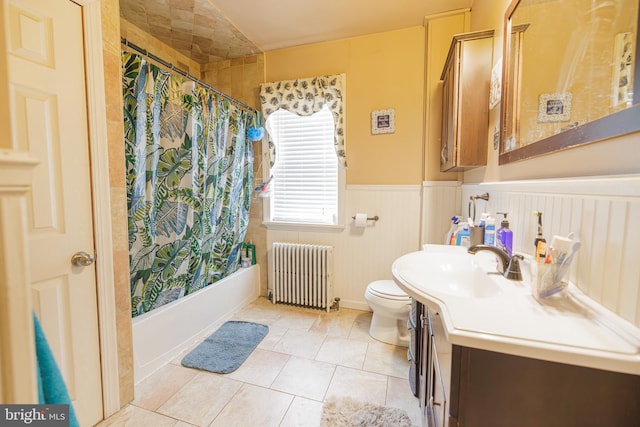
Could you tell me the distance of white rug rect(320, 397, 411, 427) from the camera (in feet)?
4.36

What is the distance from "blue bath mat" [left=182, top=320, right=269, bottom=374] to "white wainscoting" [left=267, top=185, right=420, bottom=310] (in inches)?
35.1

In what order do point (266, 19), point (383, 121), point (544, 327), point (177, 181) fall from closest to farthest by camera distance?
point (544, 327), point (177, 181), point (266, 19), point (383, 121)

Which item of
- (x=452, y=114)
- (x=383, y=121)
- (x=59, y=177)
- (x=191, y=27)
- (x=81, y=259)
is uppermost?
(x=191, y=27)

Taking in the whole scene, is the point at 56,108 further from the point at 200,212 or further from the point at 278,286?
the point at 278,286

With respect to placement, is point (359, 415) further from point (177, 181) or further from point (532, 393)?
point (177, 181)

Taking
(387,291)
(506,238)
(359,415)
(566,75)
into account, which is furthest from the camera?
(387,291)

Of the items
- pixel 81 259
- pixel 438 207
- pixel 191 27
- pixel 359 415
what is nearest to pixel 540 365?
pixel 359 415

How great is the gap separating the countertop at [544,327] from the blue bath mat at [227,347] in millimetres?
1560

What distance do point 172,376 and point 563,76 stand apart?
2.47 metres

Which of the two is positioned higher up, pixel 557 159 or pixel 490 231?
pixel 557 159

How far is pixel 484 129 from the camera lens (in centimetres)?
162

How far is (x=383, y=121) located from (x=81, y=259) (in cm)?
231

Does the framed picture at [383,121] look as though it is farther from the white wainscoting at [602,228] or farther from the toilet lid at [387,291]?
the white wainscoting at [602,228]

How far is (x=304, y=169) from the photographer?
8.70ft
